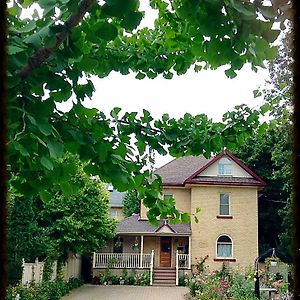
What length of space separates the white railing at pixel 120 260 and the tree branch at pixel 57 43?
17.2 meters

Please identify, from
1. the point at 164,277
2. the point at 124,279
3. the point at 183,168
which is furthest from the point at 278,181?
the point at 124,279

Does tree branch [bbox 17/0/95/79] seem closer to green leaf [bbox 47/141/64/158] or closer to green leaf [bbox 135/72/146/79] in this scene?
green leaf [bbox 47/141/64/158]

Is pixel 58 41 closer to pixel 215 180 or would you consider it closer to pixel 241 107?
pixel 241 107

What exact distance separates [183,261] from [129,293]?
407 cm

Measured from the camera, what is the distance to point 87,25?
899 mm

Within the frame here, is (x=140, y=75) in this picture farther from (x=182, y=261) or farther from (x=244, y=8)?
(x=182, y=261)

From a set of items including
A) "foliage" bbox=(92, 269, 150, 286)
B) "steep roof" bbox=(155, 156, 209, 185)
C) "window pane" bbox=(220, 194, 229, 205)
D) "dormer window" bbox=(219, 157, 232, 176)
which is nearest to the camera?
"steep roof" bbox=(155, 156, 209, 185)

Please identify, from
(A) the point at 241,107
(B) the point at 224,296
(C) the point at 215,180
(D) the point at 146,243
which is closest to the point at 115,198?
(D) the point at 146,243

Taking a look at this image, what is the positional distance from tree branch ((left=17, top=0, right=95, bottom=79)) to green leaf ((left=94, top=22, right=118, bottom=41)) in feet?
0.12

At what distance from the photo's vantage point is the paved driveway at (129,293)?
12.4 meters

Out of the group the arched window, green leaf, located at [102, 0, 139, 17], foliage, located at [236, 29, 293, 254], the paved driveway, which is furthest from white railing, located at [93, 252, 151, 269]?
green leaf, located at [102, 0, 139, 17]

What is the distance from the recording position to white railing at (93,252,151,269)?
17.6 m

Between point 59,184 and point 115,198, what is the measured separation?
25817mm

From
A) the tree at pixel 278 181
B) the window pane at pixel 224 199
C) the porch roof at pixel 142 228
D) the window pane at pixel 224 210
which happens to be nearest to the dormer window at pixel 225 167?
the window pane at pixel 224 199
